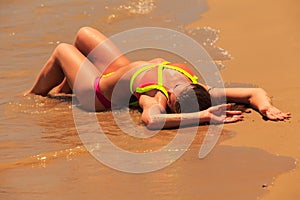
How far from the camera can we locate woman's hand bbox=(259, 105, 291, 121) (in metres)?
3.99

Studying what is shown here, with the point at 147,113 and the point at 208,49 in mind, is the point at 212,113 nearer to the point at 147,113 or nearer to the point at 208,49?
the point at 147,113

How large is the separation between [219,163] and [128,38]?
3879 mm

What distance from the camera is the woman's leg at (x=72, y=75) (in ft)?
16.1

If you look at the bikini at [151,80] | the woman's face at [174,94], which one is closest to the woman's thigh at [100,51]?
the bikini at [151,80]

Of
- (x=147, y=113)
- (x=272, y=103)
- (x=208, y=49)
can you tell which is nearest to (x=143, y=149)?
(x=147, y=113)

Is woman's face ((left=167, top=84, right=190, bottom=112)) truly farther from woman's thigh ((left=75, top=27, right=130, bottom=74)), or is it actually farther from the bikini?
woman's thigh ((left=75, top=27, right=130, bottom=74))

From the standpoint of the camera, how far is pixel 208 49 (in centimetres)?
632

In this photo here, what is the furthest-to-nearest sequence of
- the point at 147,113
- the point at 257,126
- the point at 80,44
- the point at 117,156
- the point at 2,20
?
1. the point at 2,20
2. the point at 80,44
3. the point at 147,113
4. the point at 257,126
5. the point at 117,156

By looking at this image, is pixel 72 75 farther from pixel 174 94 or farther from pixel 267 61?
pixel 267 61

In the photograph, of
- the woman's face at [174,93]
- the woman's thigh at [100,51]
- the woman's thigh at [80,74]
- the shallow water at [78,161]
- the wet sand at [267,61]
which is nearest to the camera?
the shallow water at [78,161]

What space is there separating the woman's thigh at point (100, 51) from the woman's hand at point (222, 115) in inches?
48.4

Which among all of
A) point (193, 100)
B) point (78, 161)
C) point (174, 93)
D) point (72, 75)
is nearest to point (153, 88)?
point (174, 93)

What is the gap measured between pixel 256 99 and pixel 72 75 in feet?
5.31

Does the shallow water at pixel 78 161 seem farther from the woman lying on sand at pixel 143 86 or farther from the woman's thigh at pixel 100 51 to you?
the woman's thigh at pixel 100 51
